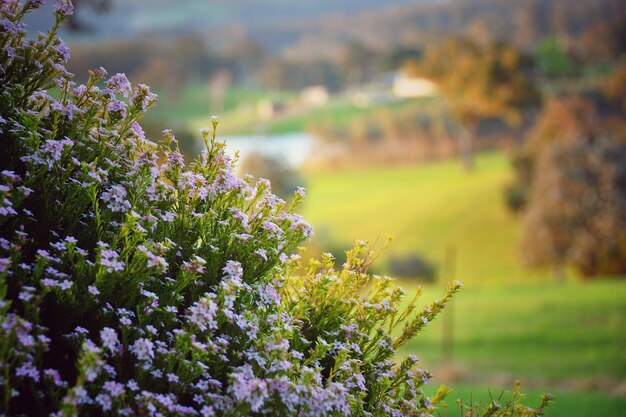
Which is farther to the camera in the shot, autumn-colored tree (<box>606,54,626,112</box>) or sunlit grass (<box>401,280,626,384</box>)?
autumn-colored tree (<box>606,54,626,112</box>)

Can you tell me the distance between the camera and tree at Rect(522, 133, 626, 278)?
28.4 metres

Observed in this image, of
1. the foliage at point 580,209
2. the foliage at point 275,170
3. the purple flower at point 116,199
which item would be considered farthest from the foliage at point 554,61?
the purple flower at point 116,199

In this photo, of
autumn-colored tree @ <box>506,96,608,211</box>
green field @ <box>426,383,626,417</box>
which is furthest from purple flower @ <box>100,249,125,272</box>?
autumn-colored tree @ <box>506,96,608,211</box>

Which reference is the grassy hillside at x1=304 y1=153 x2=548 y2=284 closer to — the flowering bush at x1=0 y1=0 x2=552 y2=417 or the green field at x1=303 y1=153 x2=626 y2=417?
the green field at x1=303 y1=153 x2=626 y2=417

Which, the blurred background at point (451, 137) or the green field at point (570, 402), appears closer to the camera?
the green field at point (570, 402)

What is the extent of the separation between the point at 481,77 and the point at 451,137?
25.9 ft

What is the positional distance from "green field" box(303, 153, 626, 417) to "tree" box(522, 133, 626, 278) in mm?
1323

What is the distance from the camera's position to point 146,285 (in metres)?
2.51

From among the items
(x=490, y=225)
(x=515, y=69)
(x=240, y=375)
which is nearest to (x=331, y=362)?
(x=240, y=375)

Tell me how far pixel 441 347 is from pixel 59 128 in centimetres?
1744

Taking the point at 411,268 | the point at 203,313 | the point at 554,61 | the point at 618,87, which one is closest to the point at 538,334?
the point at 411,268

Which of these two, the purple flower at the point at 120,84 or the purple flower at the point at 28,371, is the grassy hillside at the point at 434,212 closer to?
the purple flower at the point at 120,84

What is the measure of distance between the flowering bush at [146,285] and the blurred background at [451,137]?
928cm

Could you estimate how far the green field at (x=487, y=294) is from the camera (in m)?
16.1
